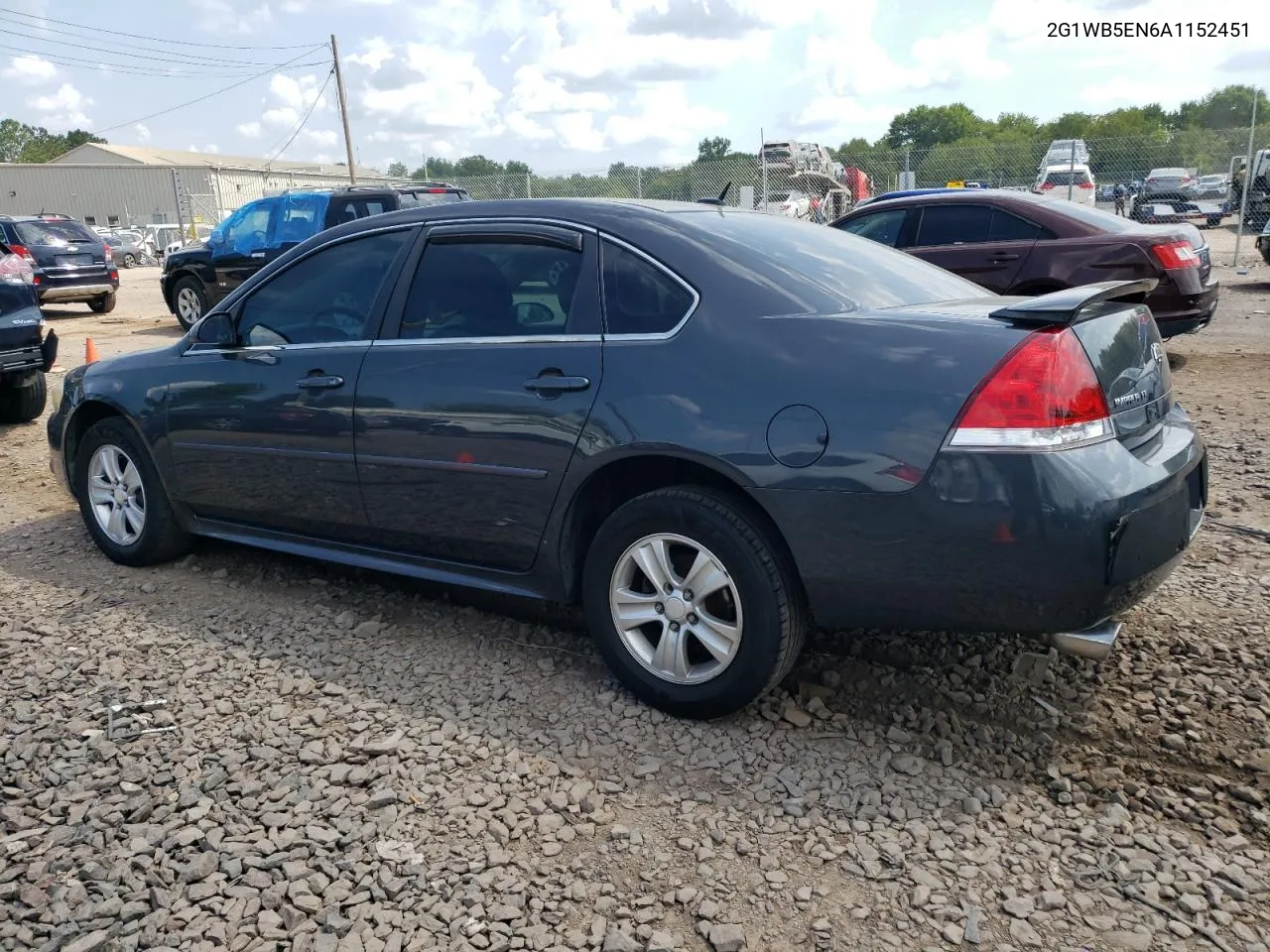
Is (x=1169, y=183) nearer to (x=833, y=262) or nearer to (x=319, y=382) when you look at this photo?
(x=833, y=262)

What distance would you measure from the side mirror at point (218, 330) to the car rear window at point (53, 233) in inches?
616

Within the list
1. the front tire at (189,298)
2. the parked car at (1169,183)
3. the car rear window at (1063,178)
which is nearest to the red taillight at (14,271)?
the front tire at (189,298)

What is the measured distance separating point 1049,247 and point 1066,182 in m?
15.5

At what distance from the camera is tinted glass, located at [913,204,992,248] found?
890cm

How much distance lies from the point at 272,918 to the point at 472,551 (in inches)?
59.9

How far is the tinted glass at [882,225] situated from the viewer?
950cm

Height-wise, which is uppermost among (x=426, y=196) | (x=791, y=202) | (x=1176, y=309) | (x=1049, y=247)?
(x=426, y=196)

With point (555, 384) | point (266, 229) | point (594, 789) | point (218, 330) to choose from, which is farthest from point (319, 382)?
point (266, 229)

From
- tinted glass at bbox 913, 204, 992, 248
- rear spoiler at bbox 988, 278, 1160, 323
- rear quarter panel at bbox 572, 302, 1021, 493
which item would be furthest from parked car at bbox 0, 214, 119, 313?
rear spoiler at bbox 988, 278, 1160, 323

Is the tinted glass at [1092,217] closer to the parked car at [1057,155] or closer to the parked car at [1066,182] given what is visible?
the parked car at [1066,182]

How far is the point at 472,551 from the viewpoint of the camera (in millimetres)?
3736

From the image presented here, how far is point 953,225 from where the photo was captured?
358 inches

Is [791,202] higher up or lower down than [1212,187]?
higher up

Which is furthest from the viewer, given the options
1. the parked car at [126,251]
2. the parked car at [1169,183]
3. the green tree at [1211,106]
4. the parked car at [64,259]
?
the green tree at [1211,106]
